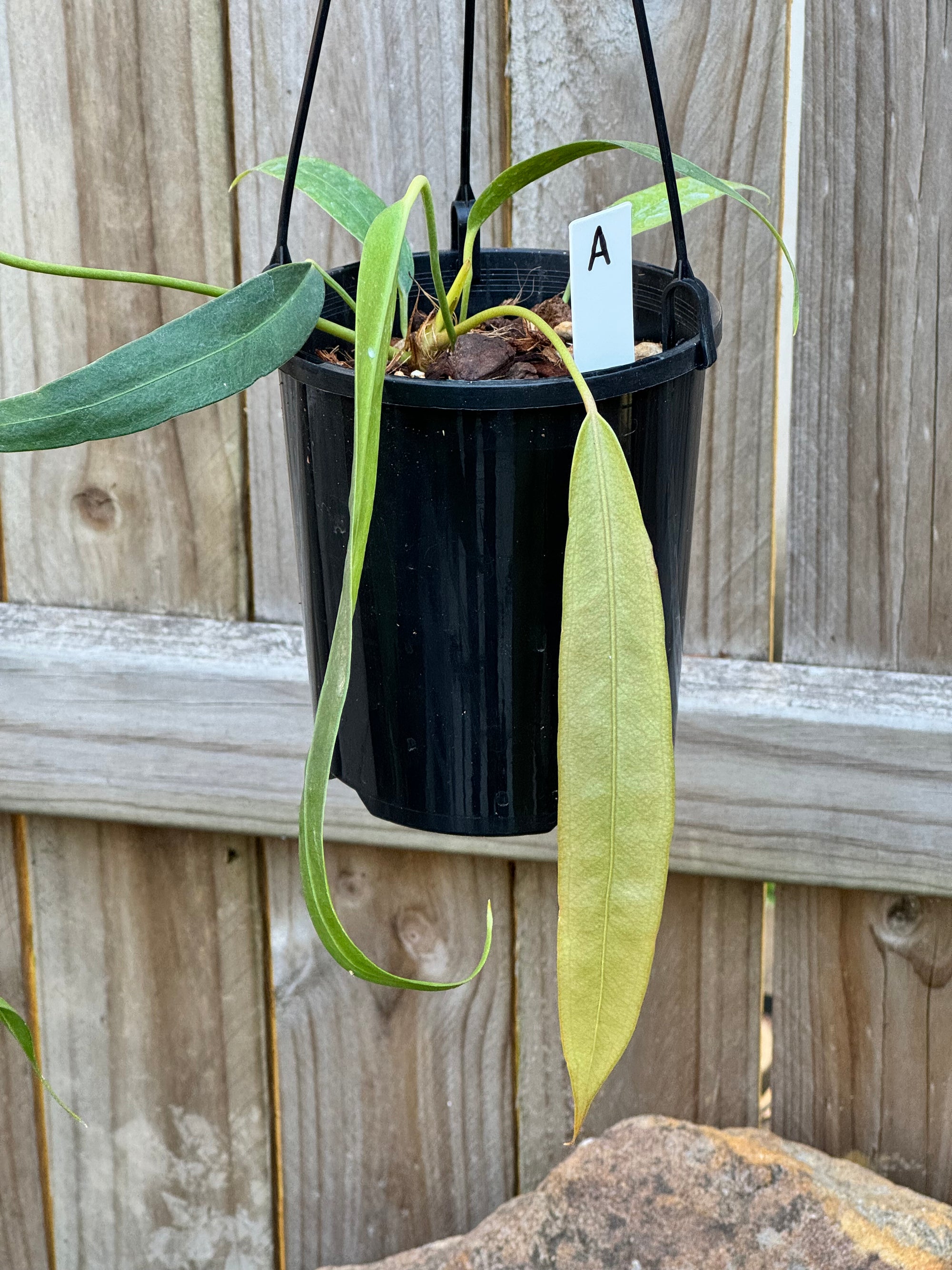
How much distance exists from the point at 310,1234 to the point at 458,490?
0.92 meters

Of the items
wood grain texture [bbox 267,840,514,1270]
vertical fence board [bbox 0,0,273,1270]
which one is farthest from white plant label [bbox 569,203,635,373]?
wood grain texture [bbox 267,840,514,1270]

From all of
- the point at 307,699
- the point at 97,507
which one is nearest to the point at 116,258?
the point at 97,507

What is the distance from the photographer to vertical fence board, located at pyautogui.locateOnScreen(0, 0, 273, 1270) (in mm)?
1024

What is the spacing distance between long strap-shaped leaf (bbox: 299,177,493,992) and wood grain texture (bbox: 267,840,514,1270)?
64 centimetres

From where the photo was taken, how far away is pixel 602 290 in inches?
23.4

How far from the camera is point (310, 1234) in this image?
4.12 ft

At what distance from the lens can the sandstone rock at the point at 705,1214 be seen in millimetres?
1011

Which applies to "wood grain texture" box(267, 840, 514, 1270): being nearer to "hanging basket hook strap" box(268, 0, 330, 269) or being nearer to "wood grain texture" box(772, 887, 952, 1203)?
"wood grain texture" box(772, 887, 952, 1203)

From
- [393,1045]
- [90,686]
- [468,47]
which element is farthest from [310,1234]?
[468,47]

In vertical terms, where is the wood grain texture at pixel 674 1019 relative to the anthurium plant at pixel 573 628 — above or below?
below

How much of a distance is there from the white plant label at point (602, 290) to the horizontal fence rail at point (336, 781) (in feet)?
1.51

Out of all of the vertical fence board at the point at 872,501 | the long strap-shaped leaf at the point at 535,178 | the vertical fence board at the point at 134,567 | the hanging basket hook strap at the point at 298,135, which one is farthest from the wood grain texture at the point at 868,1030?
the hanging basket hook strap at the point at 298,135

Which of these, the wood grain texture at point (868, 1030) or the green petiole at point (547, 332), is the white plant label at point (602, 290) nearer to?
the green petiole at point (547, 332)

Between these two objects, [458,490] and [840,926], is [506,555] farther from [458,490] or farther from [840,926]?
[840,926]
